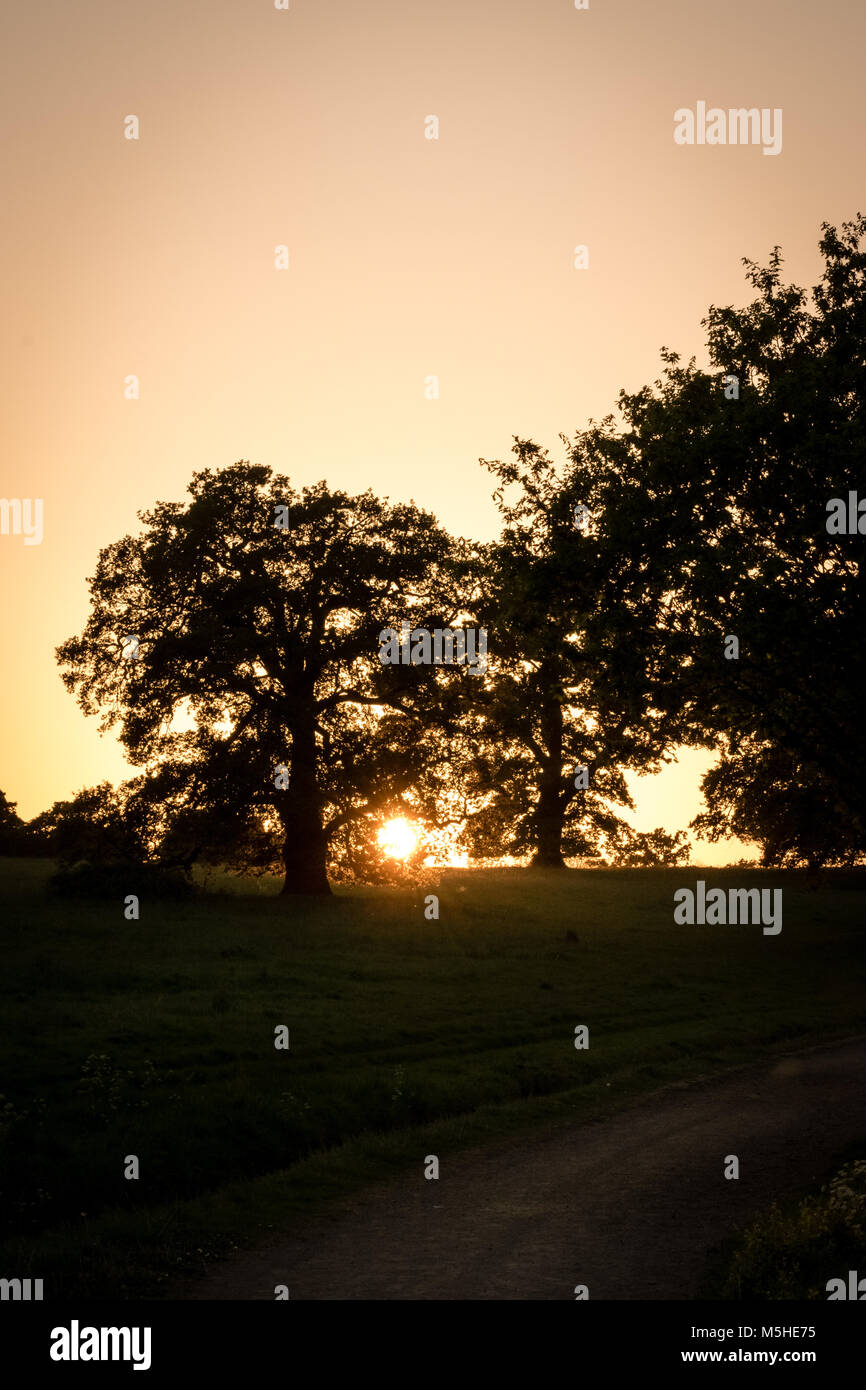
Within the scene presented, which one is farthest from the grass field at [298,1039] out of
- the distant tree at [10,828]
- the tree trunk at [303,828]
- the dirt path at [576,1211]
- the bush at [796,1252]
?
the distant tree at [10,828]

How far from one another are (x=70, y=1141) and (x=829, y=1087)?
14.9 metres

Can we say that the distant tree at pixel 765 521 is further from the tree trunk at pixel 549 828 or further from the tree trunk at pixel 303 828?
the tree trunk at pixel 549 828

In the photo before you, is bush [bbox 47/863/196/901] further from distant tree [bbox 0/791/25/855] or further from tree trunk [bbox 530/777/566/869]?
distant tree [bbox 0/791/25/855]

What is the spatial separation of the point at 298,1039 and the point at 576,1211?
33.2 feet

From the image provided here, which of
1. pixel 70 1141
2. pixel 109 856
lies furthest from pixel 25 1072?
pixel 109 856

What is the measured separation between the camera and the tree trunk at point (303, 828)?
47.0 metres

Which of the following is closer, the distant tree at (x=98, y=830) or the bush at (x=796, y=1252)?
the bush at (x=796, y=1252)

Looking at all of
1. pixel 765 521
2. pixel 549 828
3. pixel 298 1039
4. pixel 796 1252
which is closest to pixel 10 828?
pixel 549 828

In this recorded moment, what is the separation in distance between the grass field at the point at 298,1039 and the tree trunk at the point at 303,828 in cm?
201

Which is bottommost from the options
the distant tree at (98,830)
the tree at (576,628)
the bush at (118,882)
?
the bush at (118,882)

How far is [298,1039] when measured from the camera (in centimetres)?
2384

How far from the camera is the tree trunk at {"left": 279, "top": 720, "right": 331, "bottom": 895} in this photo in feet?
154

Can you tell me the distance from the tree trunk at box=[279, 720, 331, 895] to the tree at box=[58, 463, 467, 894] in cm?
6
